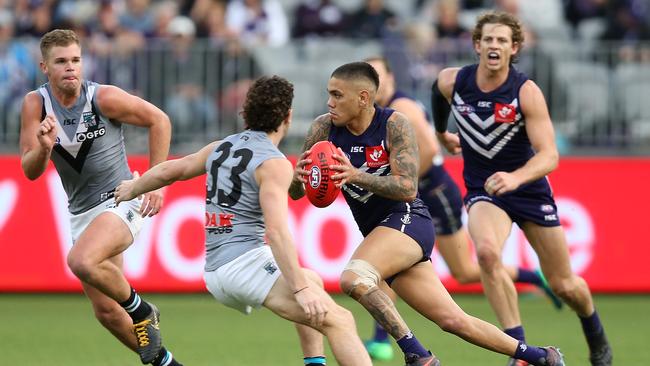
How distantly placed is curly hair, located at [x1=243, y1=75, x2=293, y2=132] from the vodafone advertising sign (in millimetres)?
6978

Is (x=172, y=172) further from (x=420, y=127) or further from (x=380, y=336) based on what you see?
(x=420, y=127)

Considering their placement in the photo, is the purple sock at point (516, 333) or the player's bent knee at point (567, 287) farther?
the player's bent knee at point (567, 287)

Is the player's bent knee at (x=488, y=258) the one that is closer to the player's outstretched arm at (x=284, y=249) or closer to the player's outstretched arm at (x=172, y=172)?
the player's outstretched arm at (x=284, y=249)

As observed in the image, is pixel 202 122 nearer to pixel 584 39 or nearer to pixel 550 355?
pixel 584 39

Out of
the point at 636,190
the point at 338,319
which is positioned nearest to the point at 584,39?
the point at 636,190

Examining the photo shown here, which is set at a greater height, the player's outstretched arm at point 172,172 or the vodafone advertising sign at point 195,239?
the player's outstretched arm at point 172,172

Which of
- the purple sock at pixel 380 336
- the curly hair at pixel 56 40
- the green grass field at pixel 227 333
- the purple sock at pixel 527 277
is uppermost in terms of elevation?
the curly hair at pixel 56 40

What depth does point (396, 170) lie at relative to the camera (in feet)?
27.0

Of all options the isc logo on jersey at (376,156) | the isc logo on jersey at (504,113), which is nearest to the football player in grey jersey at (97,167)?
the isc logo on jersey at (376,156)

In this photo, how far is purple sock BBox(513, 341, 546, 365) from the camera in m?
8.33

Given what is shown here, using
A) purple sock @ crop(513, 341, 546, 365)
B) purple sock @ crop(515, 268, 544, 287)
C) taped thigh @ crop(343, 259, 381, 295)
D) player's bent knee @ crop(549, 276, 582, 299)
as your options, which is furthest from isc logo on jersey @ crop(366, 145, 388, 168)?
purple sock @ crop(515, 268, 544, 287)

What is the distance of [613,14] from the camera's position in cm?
1819

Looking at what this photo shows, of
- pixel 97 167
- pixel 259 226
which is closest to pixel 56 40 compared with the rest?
pixel 97 167

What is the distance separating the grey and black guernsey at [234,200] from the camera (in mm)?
7676
